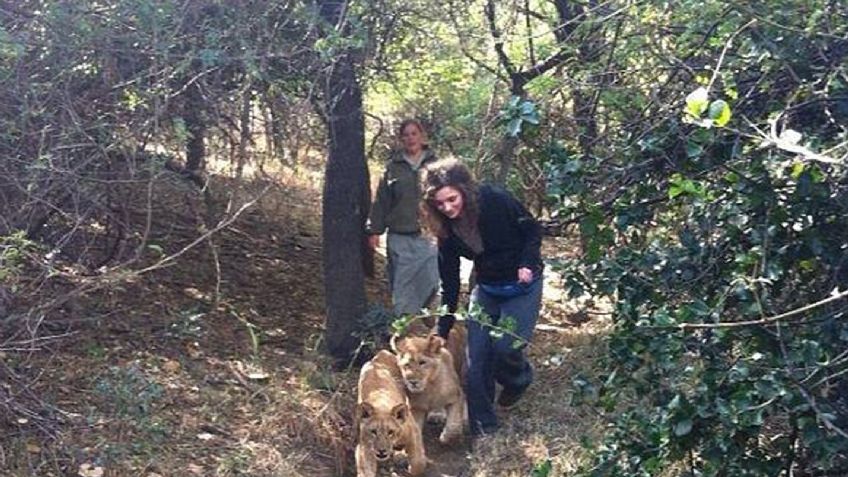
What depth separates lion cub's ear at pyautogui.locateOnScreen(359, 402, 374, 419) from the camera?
22.7 ft

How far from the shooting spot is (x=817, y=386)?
388 centimetres

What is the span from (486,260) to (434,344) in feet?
2.46

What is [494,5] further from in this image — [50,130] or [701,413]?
[701,413]

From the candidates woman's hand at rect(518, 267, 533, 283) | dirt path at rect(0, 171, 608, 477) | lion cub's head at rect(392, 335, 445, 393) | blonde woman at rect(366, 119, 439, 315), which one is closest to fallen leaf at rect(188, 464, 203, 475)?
dirt path at rect(0, 171, 608, 477)

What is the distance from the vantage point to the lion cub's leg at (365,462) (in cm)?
681

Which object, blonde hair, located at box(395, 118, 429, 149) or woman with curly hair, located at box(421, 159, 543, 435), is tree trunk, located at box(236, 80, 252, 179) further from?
blonde hair, located at box(395, 118, 429, 149)

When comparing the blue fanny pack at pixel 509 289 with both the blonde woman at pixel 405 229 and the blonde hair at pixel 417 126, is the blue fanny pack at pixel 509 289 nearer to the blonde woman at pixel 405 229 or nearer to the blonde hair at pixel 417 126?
the blonde woman at pixel 405 229

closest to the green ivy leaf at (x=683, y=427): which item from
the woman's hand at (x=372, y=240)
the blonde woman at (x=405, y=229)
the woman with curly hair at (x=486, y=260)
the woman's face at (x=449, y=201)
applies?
the woman with curly hair at (x=486, y=260)

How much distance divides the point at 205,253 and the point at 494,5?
11.0 feet

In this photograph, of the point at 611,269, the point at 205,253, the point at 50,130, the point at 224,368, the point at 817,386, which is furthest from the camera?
the point at 205,253

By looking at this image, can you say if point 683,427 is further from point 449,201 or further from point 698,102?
point 449,201

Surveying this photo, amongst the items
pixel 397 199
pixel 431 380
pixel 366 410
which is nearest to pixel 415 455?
pixel 366 410

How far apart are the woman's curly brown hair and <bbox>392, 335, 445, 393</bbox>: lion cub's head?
2.80 ft

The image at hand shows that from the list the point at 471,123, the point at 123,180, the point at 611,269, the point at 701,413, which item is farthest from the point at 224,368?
the point at 701,413
